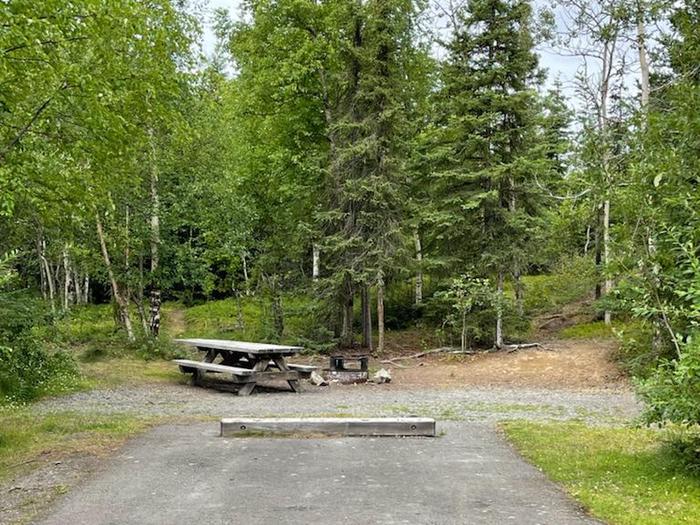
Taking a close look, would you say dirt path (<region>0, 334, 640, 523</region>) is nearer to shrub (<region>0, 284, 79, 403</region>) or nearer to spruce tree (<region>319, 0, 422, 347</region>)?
shrub (<region>0, 284, 79, 403</region>)

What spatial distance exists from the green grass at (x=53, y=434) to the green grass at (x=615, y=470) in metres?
4.77

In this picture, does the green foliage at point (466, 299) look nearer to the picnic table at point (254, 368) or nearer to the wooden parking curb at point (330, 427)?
the picnic table at point (254, 368)

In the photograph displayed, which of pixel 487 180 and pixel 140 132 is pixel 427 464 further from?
pixel 487 180

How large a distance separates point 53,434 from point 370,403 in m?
5.06

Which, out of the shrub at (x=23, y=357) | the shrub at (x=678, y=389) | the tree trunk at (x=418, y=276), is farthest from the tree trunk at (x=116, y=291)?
the shrub at (x=678, y=389)

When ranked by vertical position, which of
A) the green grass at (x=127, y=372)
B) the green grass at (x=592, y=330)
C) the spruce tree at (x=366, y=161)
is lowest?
the green grass at (x=127, y=372)

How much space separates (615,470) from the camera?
571cm

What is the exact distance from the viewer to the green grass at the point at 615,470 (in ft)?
14.9

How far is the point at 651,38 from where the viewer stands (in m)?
15.6

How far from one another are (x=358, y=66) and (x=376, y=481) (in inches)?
580

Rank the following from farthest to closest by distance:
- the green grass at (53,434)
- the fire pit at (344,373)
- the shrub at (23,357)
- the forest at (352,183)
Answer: the forest at (352,183) → the fire pit at (344,373) → the shrub at (23,357) → the green grass at (53,434)

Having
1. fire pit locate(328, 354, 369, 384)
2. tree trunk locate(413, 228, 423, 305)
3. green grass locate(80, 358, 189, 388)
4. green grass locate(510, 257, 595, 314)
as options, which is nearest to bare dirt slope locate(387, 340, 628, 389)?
fire pit locate(328, 354, 369, 384)

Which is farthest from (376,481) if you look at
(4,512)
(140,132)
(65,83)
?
(140,132)

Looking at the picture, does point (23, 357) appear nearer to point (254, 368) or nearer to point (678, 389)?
point (254, 368)
